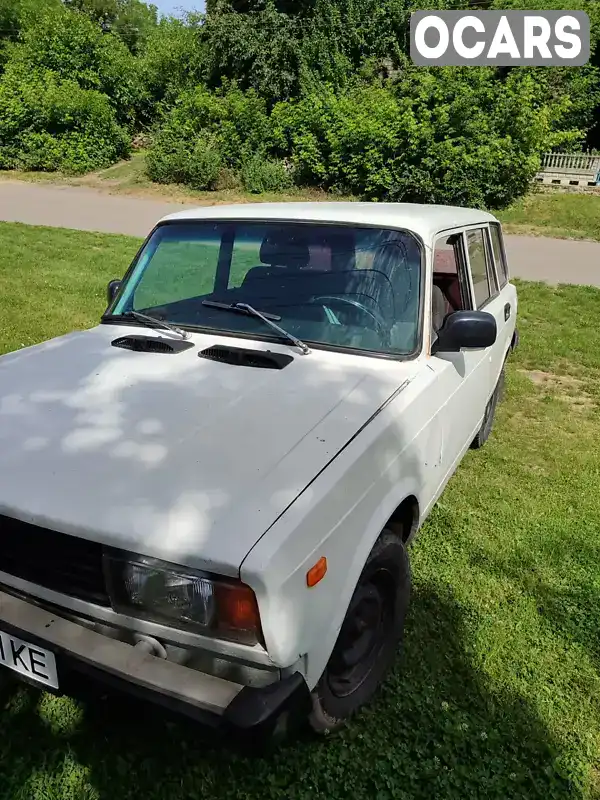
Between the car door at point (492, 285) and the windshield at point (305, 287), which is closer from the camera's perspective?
the windshield at point (305, 287)

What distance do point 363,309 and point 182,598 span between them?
5.40 feet

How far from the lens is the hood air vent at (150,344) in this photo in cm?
282

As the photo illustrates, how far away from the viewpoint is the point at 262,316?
9.41 feet

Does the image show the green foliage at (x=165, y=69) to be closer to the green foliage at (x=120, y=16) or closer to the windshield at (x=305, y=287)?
the green foliage at (x=120, y=16)

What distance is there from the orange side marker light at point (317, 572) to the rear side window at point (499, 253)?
327 cm

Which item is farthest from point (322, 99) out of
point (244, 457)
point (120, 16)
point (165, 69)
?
point (120, 16)

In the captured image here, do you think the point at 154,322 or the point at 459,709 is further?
the point at 154,322

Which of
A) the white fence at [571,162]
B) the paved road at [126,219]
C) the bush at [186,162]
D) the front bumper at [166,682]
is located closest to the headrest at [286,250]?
the front bumper at [166,682]

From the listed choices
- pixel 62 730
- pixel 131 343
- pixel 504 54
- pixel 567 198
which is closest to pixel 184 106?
pixel 504 54

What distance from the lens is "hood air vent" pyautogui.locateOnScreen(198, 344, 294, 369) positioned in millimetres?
2641

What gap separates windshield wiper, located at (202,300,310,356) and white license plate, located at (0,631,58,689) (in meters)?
1.55

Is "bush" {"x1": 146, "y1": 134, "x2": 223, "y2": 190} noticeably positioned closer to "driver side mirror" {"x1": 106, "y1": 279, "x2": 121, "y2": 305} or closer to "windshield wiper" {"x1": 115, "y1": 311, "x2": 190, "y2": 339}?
"driver side mirror" {"x1": 106, "y1": 279, "x2": 121, "y2": 305}

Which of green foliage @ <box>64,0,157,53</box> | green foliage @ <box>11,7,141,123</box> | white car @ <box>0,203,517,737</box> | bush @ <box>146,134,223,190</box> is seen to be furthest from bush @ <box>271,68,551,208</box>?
green foliage @ <box>64,0,157,53</box>
